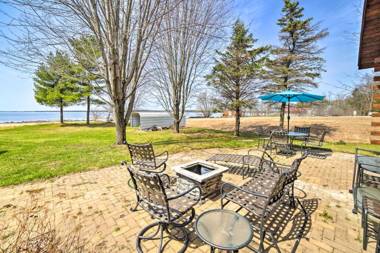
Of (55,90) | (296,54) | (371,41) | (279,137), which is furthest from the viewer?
(55,90)

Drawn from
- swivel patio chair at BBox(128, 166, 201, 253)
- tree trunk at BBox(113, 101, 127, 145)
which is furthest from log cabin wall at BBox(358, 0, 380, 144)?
tree trunk at BBox(113, 101, 127, 145)

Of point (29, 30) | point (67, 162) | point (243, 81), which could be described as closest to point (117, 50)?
point (29, 30)

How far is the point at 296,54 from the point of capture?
43.0 ft

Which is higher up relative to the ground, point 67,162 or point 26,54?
point 26,54

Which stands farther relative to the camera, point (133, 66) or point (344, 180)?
point (133, 66)

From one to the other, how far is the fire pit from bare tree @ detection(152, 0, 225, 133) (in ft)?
26.7

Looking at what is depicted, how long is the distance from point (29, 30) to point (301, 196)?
31.1 ft

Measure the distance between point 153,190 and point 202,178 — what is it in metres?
1.32

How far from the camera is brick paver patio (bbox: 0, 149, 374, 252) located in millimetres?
2266

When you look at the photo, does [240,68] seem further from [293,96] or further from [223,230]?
[223,230]

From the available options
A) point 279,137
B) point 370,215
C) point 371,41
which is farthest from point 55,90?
point 370,215

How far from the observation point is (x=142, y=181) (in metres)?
2.09

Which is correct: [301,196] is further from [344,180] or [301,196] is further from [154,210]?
[154,210]

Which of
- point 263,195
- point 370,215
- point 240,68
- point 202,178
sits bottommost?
point 370,215
